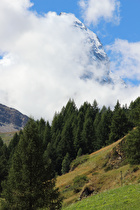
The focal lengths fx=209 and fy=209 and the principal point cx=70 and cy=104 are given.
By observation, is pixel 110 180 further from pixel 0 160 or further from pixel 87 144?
pixel 87 144

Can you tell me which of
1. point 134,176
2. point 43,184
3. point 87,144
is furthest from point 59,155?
point 43,184

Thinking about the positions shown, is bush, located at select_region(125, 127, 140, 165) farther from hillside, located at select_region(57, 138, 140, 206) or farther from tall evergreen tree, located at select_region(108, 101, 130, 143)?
tall evergreen tree, located at select_region(108, 101, 130, 143)

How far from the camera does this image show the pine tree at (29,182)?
64.2 feet

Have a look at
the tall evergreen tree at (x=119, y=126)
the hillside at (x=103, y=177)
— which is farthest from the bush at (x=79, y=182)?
the tall evergreen tree at (x=119, y=126)

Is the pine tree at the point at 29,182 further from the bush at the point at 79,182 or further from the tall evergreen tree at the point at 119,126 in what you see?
the tall evergreen tree at the point at 119,126

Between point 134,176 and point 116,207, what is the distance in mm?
15537

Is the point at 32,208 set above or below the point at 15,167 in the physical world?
below

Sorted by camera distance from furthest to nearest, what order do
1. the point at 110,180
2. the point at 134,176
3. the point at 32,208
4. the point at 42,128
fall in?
the point at 42,128
the point at 110,180
the point at 134,176
the point at 32,208

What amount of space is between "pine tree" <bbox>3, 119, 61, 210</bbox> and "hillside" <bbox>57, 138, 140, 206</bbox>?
1290 centimetres

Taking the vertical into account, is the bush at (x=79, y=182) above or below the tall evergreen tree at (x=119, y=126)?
below

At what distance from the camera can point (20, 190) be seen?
64.8 feet

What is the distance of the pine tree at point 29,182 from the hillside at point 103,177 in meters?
12.9

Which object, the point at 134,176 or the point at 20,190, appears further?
the point at 134,176

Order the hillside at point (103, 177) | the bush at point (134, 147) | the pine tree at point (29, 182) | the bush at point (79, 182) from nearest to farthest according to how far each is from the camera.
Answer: the pine tree at point (29, 182), the bush at point (134, 147), the hillside at point (103, 177), the bush at point (79, 182)
